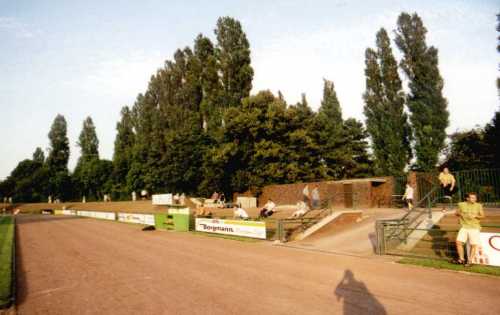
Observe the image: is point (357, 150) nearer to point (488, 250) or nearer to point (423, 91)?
point (423, 91)

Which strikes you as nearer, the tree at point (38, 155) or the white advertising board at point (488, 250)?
the white advertising board at point (488, 250)

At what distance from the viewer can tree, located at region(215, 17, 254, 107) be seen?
4309cm

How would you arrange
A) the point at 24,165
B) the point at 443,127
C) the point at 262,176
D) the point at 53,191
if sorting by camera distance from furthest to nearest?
1. the point at 24,165
2. the point at 53,191
3. the point at 262,176
4. the point at 443,127

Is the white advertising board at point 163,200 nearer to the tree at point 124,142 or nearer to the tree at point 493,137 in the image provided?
the tree at point 124,142

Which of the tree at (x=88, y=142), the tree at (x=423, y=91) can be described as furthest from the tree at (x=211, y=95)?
the tree at (x=88, y=142)

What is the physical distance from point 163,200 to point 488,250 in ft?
140

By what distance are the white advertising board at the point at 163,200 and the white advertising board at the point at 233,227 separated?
2341 centimetres

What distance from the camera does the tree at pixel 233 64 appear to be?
1697 inches

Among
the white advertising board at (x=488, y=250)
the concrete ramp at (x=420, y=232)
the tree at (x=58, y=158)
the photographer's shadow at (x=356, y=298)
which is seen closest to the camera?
the photographer's shadow at (x=356, y=298)

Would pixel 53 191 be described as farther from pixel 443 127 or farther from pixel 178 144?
pixel 443 127

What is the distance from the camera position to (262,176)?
39.6 metres

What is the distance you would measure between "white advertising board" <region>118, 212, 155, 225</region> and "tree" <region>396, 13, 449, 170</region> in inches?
1044

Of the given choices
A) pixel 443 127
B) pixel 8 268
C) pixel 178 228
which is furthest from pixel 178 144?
pixel 8 268

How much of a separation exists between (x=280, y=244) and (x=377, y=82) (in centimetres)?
3089
